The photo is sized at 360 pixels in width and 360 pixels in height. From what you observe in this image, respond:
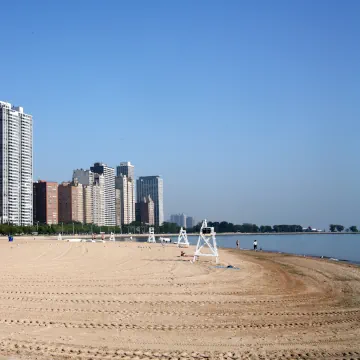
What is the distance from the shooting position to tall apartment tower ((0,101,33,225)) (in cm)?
13162

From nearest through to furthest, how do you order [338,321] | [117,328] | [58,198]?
[117,328]
[338,321]
[58,198]

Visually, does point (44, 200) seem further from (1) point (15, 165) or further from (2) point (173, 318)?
(2) point (173, 318)

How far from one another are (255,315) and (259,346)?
9.36 ft

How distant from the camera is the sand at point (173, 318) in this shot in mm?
7469

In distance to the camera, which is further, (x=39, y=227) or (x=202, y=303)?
(x=39, y=227)

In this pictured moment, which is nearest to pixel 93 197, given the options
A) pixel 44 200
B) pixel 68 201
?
pixel 68 201

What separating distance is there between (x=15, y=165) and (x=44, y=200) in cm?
2915

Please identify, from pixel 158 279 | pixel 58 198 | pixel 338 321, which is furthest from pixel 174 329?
pixel 58 198

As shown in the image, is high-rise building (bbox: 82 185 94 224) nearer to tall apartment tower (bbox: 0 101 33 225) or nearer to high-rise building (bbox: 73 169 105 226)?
high-rise building (bbox: 73 169 105 226)

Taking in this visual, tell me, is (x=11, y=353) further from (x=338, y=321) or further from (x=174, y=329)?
(x=338, y=321)

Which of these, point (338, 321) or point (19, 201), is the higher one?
point (19, 201)

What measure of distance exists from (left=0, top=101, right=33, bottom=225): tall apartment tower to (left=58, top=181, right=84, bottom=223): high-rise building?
29.0 metres

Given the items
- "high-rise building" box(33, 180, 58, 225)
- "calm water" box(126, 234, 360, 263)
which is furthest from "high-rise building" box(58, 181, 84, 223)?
"calm water" box(126, 234, 360, 263)

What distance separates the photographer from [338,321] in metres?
10.2
